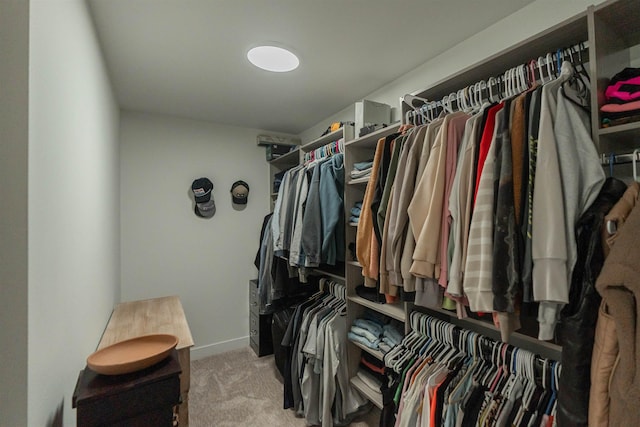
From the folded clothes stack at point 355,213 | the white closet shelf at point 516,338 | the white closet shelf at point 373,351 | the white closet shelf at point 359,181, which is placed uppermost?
the white closet shelf at point 359,181

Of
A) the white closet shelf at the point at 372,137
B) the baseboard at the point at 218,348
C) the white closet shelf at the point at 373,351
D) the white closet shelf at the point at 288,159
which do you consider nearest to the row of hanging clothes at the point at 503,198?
the white closet shelf at the point at 372,137

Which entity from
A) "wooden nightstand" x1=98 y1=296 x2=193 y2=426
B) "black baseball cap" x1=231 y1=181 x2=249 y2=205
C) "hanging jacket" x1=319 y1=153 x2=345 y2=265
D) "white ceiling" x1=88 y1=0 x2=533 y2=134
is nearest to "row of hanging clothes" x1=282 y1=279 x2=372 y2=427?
"hanging jacket" x1=319 y1=153 x2=345 y2=265

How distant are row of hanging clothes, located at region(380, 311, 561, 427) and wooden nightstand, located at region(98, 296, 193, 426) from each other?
3.37ft

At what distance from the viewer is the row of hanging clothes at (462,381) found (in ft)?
3.35

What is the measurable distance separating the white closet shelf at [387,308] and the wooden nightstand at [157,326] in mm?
Result: 1031

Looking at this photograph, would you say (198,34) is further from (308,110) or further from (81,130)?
(308,110)

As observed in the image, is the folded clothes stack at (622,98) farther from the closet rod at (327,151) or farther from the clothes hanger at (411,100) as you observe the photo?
the closet rod at (327,151)

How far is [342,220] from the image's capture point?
194cm

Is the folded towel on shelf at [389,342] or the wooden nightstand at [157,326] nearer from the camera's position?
the wooden nightstand at [157,326]

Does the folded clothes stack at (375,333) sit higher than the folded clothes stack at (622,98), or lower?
lower

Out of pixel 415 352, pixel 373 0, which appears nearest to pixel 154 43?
pixel 373 0

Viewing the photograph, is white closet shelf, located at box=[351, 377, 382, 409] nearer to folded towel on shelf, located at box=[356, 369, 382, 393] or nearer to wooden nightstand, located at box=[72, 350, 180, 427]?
folded towel on shelf, located at box=[356, 369, 382, 393]

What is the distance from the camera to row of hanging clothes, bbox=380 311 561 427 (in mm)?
1021

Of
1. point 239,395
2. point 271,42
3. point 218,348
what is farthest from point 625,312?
point 218,348
